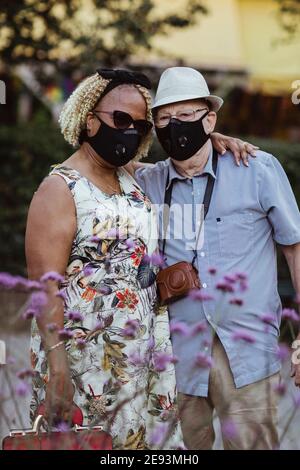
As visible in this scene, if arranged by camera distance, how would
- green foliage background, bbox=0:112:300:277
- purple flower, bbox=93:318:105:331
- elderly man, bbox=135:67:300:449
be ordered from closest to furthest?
purple flower, bbox=93:318:105:331 < elderly man, bbox=135:67:300:449 < green foliage background, bbox=0:112:300:277

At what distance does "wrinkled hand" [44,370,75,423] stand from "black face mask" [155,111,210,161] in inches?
42.3

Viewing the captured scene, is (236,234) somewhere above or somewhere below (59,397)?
above

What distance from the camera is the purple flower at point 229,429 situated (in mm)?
3502

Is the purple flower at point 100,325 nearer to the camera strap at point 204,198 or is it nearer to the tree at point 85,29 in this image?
the camera strap at point 204,198

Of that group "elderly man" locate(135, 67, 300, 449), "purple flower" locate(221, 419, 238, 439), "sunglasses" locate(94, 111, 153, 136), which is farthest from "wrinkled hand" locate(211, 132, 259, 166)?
"purple flower" locate(221, 419, 238, 439)

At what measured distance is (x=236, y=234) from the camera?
4.02 m

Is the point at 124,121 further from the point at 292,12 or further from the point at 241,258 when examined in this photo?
the point at 292,12

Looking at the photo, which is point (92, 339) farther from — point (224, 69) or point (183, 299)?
point (224, 69)

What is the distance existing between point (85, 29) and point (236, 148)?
18.6ft

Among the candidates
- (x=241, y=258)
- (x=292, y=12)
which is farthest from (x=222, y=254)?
(x=292, y=12)

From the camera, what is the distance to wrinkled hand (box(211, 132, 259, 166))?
163 inches

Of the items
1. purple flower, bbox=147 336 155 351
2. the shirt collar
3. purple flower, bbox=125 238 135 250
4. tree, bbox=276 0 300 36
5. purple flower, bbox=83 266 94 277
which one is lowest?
purple flower, bbox=147 336 155 351

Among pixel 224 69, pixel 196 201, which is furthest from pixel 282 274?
pixel 224 69

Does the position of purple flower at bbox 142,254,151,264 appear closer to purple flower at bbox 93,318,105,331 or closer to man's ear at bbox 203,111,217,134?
purple flower at bbox 93,318,105,331
